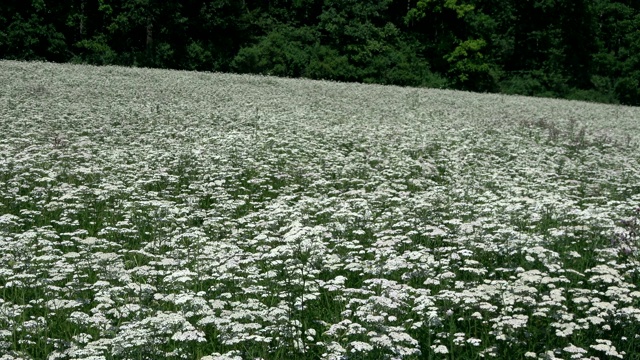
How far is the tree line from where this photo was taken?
4600cm

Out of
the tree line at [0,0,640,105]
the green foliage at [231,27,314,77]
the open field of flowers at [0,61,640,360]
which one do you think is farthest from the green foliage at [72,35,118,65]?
the open field of flowers at [0,61,640,360]

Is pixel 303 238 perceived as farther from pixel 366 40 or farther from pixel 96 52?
pixel 366 40

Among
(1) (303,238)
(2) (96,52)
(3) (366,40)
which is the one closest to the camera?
(1) (303,238)

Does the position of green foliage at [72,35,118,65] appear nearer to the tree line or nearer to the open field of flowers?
the tree line

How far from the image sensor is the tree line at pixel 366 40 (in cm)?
4600

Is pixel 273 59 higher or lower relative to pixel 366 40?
lower

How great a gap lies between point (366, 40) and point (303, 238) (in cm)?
4544

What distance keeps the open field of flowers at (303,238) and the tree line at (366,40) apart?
3021cm

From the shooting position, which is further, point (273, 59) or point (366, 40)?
point (366, 40)

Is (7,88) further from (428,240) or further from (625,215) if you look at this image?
(625,215)

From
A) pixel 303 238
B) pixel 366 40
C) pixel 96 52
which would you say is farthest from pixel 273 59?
pixel 303 238

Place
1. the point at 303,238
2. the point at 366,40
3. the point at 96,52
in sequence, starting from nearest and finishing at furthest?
the point at 303,238, the point at 96,52, the point at 366,40

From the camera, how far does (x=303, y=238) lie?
5285mm

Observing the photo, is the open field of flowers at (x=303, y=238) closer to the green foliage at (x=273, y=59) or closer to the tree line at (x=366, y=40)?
the green foliage at (x=273, y=59)
